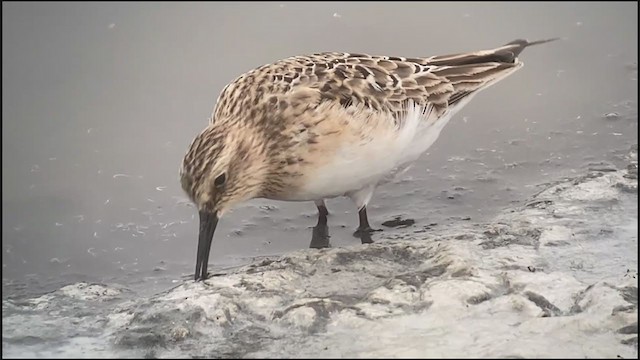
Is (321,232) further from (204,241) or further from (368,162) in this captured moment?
(204,241)

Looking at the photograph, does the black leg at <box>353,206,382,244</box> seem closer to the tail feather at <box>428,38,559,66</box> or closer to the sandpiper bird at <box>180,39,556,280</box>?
the sandpiper bird at <box>180,39,556,280</box>

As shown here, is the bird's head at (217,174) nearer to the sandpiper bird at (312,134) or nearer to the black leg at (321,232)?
the sandpiper bird at (312,134)

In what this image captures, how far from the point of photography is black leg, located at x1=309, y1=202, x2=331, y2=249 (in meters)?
6.00

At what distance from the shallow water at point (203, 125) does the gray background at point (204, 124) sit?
1 cm

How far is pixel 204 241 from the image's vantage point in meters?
5.37

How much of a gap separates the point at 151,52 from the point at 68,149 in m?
1.43

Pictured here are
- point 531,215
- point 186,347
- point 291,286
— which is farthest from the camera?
point 531,215

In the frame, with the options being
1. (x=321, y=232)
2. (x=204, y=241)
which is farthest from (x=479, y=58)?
(x=204, y=241)

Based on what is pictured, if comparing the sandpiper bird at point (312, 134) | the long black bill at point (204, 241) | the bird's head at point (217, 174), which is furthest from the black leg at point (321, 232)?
the long black bill at point (204, 241)

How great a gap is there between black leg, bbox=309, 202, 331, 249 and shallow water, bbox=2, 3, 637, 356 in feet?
0.24

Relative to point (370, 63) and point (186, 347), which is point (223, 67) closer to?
point (370, 63)

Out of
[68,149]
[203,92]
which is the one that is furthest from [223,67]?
[68,149]

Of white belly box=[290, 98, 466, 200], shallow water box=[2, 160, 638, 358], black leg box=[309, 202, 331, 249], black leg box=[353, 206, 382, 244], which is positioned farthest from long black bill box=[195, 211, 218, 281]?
black leg box=[353, 206, 382, 244]

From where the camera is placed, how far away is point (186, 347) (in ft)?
14.2
